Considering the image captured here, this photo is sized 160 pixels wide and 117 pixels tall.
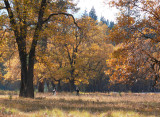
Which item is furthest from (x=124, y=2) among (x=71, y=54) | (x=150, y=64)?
(x=71, y=54)

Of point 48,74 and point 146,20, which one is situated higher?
point 146,20

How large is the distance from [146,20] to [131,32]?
123cm

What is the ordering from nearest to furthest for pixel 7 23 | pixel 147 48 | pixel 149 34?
1. pixel 147 48
2. pixel 149 34
3. pixel 7 23

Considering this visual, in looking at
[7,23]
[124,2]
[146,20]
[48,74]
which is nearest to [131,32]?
[146,20]

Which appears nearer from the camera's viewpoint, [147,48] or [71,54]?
[147,48]

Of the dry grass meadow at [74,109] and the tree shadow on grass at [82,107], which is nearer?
the dry grass meadow at [74,109]

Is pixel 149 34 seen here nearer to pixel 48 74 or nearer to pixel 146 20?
pixel 146 20

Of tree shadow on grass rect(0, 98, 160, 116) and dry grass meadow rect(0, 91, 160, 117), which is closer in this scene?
dry grass meadow rect(0, 91, 160, 117)

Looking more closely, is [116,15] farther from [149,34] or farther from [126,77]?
[126,77]

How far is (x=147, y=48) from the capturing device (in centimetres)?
1373

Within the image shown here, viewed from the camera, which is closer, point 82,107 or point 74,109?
point 74,109

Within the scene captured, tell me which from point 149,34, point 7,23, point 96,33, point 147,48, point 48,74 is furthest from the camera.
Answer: point 96,33

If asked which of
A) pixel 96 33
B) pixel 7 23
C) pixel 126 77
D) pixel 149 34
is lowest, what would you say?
pixel 126 77

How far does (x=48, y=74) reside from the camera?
117ft
